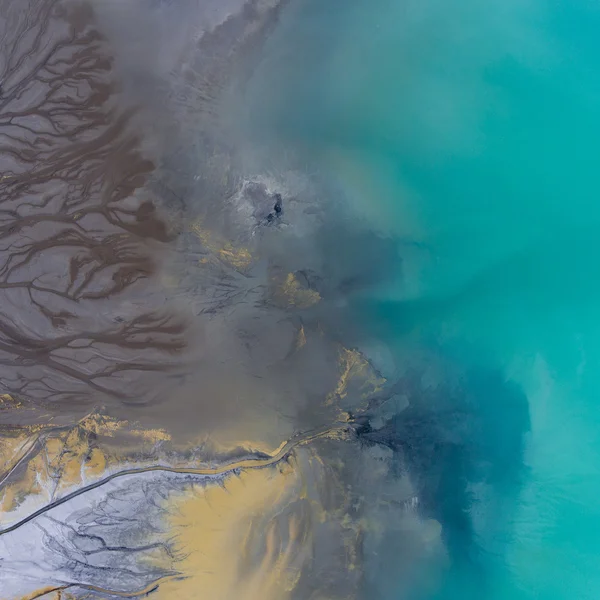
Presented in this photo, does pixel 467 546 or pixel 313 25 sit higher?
pixel 313 25

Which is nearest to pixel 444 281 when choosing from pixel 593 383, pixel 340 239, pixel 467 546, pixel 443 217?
pixel 443 217

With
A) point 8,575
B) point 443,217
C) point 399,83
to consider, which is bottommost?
point 8,575

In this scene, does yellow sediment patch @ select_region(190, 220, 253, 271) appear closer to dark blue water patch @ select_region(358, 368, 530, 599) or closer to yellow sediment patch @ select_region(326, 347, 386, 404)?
yellow sediment patch @ select_region(326, 347, 386, 404)

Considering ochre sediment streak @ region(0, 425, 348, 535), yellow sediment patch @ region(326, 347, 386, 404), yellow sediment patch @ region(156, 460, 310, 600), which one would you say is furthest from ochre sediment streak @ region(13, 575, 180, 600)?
yellow sediment patch @ region(326, 347, 386, 404)

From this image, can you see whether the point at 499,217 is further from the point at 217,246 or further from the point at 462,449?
the point at 217,246

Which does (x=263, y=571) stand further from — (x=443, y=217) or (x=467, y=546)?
(x=443, y=217)

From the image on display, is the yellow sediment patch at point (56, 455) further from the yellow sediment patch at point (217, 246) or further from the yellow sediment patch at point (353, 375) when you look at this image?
the yellow sediment patch at point (217, 246)

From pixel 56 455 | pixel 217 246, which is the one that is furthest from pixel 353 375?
pixel 56 455
